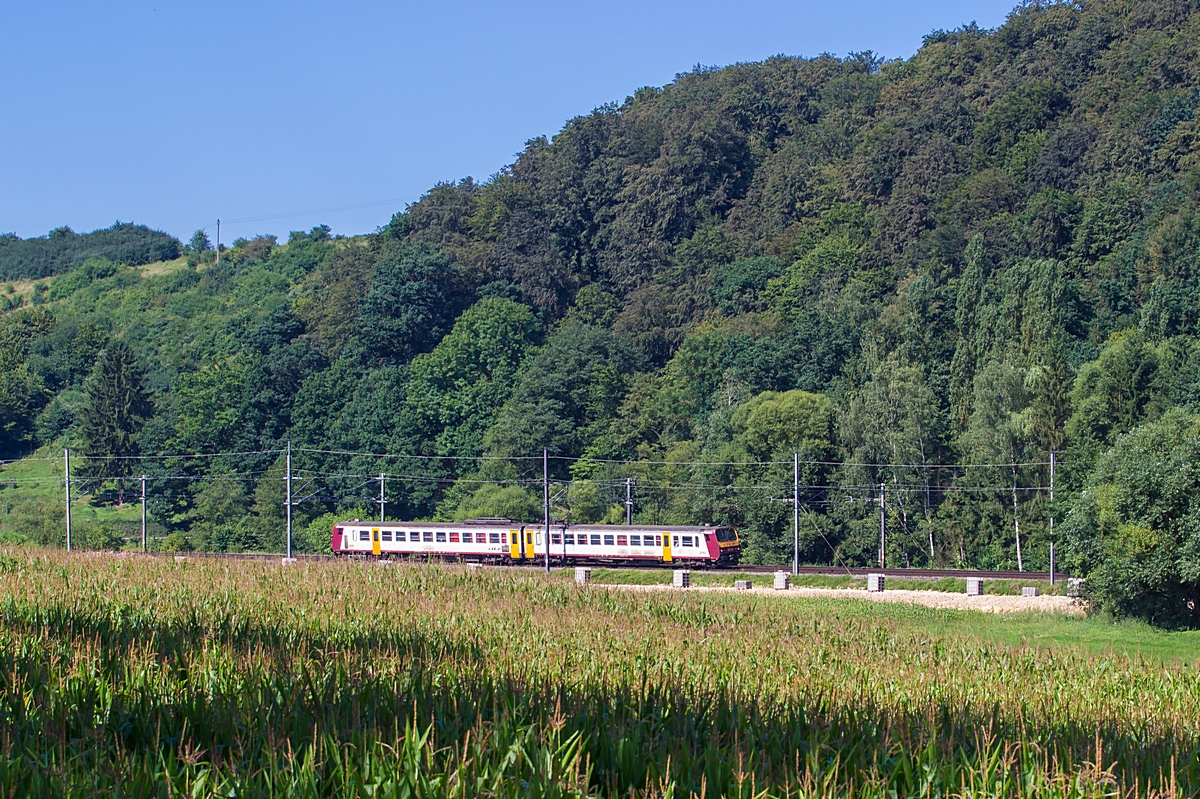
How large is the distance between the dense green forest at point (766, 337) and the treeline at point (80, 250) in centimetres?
3408

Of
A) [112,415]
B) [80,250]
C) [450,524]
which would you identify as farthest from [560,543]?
[80,250]

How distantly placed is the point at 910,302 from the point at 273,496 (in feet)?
129

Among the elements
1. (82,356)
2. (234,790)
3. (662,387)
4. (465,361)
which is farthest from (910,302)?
(82,356)

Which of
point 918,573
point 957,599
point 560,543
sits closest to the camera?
point 957,599

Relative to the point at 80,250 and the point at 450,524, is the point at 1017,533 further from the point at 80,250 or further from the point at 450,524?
the point at 80,250

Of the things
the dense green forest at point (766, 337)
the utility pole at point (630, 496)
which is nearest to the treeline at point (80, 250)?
the dense green forest at point (766, 337)

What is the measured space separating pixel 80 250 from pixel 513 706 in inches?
7311

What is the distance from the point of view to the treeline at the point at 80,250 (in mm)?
170125

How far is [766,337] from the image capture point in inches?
3068

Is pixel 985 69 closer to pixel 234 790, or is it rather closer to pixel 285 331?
pixel 285 331

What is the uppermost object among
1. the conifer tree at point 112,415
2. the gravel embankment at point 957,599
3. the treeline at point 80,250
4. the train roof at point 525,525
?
the treeline at point 80,250

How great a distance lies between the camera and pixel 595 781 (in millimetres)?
8008

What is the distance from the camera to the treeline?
17012 centimetres

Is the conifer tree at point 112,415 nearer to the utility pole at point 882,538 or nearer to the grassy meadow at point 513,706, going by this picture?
the utility pole at point 882,538
